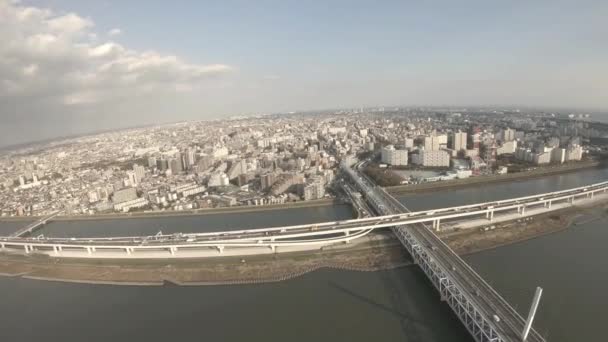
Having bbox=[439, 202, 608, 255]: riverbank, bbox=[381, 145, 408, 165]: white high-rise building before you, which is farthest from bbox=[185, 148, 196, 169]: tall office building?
bbox=[439, 202, 608, 255]: riverbank

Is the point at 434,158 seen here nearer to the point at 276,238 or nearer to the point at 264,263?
the point at 276,238

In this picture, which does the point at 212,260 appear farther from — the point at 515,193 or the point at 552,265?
the point at 515,193

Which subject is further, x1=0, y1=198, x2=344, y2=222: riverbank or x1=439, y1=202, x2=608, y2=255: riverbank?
x1=0, y1=198, x2=344, y2=222: riverbank

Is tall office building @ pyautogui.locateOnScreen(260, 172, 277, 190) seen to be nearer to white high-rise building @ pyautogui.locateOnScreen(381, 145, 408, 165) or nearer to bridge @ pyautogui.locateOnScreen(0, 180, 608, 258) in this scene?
bridge @ pyautogui.locateOnScreen(0, 180, 608, 258)

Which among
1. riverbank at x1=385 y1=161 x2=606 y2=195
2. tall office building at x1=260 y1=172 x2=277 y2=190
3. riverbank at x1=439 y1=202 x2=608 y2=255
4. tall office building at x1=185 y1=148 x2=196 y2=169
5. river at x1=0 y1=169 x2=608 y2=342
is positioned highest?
tall office building at x1=185 y1=148 x2=196 y2=169

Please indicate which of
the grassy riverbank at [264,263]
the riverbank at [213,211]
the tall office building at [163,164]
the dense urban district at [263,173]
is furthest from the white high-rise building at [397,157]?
the tall office building at [163,164]

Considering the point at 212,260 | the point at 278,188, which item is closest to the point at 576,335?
the point at 212,260

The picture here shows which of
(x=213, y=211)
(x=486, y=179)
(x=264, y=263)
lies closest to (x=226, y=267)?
(x=264, y=263)
